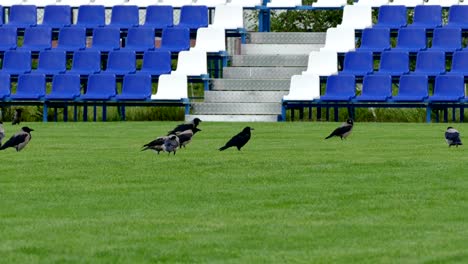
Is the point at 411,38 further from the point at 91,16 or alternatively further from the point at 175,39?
the point at 91,16

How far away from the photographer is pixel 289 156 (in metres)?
16.5

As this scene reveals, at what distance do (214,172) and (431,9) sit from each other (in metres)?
17.5

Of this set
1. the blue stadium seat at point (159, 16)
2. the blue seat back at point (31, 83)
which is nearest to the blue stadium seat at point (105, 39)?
the blue stadium seat at point (159, 16)

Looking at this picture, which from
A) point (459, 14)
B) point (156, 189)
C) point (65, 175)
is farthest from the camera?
point (459, 14)

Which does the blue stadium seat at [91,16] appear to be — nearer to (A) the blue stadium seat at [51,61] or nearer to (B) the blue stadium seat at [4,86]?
(A) the blue stadium seat at [51,61]

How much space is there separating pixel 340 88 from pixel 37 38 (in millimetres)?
7691

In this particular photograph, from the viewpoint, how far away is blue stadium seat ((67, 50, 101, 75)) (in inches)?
1163

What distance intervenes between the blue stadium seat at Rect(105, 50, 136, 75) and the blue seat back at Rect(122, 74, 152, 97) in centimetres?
84

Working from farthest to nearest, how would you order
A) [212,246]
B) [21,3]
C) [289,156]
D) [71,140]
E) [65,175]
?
1. [21,3]
2. [71,140]
3. [289,156]
4. [65,175]
5. [212,246]

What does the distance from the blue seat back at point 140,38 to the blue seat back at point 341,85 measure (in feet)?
15.2

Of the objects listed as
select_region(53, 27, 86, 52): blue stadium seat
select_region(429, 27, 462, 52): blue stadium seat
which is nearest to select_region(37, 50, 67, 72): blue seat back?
select_region(53, 27, 86, 52): blue stadium seat

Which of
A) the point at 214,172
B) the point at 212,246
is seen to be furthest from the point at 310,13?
the point at 212,246

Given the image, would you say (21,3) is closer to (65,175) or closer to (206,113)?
(206,113)

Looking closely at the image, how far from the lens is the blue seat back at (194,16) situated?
31.1 meters
